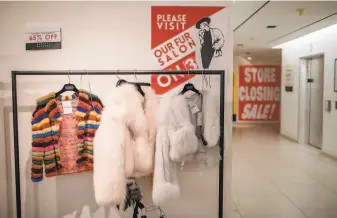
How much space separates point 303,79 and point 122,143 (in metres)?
6.79

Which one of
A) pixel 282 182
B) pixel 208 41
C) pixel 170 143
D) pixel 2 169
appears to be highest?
pixel 208 41

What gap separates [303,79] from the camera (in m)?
7.66

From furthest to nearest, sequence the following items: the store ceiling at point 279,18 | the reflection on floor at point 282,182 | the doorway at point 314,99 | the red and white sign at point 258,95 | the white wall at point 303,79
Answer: the red and white sign at point 258,95 < the doorway at point 314,99 < the white wall at point 303,79 < the store ceiling at point 279,18 < the reflection on floor at point 282,182

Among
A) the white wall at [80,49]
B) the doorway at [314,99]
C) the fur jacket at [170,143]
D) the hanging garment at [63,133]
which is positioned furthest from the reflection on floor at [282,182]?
the hanging garment at [63,133]

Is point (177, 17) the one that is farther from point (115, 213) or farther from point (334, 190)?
point (334, 190)

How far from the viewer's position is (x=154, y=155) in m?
2.18

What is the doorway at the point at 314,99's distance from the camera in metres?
7.01

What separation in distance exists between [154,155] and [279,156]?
4.79 m

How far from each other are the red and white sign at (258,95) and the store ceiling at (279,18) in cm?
403

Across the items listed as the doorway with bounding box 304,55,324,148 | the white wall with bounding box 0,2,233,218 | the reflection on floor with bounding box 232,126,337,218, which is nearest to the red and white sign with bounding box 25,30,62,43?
the white wall with bounding box 0,2,233,218

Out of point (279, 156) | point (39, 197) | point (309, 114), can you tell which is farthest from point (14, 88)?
point (309, 114)

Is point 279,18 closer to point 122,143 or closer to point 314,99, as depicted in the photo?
point 314,99

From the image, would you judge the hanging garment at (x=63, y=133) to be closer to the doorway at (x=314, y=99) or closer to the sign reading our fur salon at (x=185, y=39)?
the sign reading our fur salon at (x=185, y=39)

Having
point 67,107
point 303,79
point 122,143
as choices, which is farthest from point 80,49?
point 303,79
